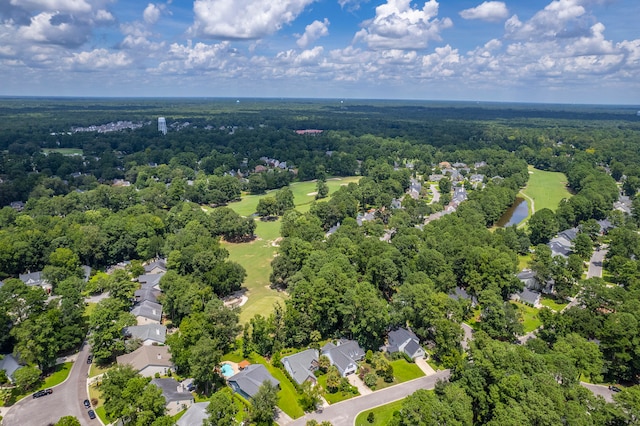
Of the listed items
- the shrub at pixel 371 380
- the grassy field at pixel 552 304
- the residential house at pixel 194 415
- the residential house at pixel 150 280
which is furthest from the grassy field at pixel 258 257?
the grassy field at pixel 552 304

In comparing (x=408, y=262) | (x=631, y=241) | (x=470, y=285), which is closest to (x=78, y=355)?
(x=408, y=262)

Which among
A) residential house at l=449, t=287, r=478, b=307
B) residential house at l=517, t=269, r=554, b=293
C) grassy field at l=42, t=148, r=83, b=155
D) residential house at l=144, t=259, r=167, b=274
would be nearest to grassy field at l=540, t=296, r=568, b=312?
residential house at l=517, t=269, r=554, b=293

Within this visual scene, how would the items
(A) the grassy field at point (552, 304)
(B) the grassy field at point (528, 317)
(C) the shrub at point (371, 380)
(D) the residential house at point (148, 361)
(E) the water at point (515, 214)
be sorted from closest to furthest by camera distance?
(C) the shrub at point (371, 380), (D) the residential house at point (148, 361), (B) the grassy field at point (528, 317), (A) the grassy field at point (552, 304), (E) the water at point (515, 214)

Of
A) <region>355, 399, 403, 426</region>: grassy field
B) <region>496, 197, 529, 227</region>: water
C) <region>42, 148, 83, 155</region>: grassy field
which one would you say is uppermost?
<region>42, 148, 83, 155</region>: grassy field

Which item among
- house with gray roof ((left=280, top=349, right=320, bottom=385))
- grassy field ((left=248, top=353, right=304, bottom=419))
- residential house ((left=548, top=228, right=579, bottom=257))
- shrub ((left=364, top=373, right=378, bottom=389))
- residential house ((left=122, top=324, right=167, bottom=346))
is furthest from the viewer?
residential house ((left=548, top=228, right=579, bottom=257))

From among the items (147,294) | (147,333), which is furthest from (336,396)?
(147,294)

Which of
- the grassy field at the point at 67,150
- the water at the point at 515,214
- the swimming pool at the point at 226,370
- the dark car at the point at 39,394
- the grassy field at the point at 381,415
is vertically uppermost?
the grassy field at the point at 67,150

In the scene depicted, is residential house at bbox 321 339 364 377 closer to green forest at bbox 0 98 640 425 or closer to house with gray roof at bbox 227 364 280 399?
green forest at bbox 0 98 640 425

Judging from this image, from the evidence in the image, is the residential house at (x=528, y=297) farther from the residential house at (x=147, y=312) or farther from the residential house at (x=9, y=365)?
the residential house at (x=9, y=365)
